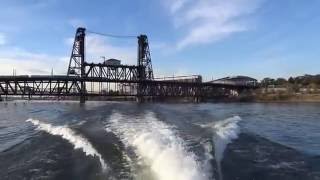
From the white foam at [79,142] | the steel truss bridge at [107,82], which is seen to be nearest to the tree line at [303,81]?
the steel truss bridge at [107,82]

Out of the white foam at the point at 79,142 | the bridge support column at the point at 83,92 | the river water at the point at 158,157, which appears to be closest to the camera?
the river water at the point at 158,157

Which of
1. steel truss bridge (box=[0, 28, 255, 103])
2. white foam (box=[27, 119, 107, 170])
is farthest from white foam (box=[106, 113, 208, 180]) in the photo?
steel truss bridge (box=[0, 28, 255, 103])

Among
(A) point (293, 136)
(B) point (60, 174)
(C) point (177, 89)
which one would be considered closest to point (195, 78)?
(C) point (177, 89)

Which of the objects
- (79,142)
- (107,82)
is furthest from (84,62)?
(79,142)

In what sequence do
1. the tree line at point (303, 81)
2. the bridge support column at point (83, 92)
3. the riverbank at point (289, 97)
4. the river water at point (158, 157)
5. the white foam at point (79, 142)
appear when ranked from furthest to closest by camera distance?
the tree line at point (303, 81), the bridge support column at point (83, 92), the riverbank at point (289, 97), the white foam at point (79, 142), the river water at point (158, 157)

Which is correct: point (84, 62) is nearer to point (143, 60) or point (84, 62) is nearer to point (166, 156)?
→ point (143, 60)

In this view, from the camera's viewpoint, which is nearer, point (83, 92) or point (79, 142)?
point (79, 142)

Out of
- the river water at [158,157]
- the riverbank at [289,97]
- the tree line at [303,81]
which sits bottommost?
the riverbank at [289,97]

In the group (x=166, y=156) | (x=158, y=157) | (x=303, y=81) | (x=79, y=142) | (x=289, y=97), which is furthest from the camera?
(x=303, y=81)

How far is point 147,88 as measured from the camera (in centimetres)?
14575

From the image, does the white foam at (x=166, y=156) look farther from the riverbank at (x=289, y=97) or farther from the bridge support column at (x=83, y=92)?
the riverbank at (x=289, y=97)

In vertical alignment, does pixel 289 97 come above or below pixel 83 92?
below

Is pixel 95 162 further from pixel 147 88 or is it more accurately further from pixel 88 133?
pixel 147 88

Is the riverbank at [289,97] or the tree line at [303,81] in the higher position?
the tree line at [303,81]
